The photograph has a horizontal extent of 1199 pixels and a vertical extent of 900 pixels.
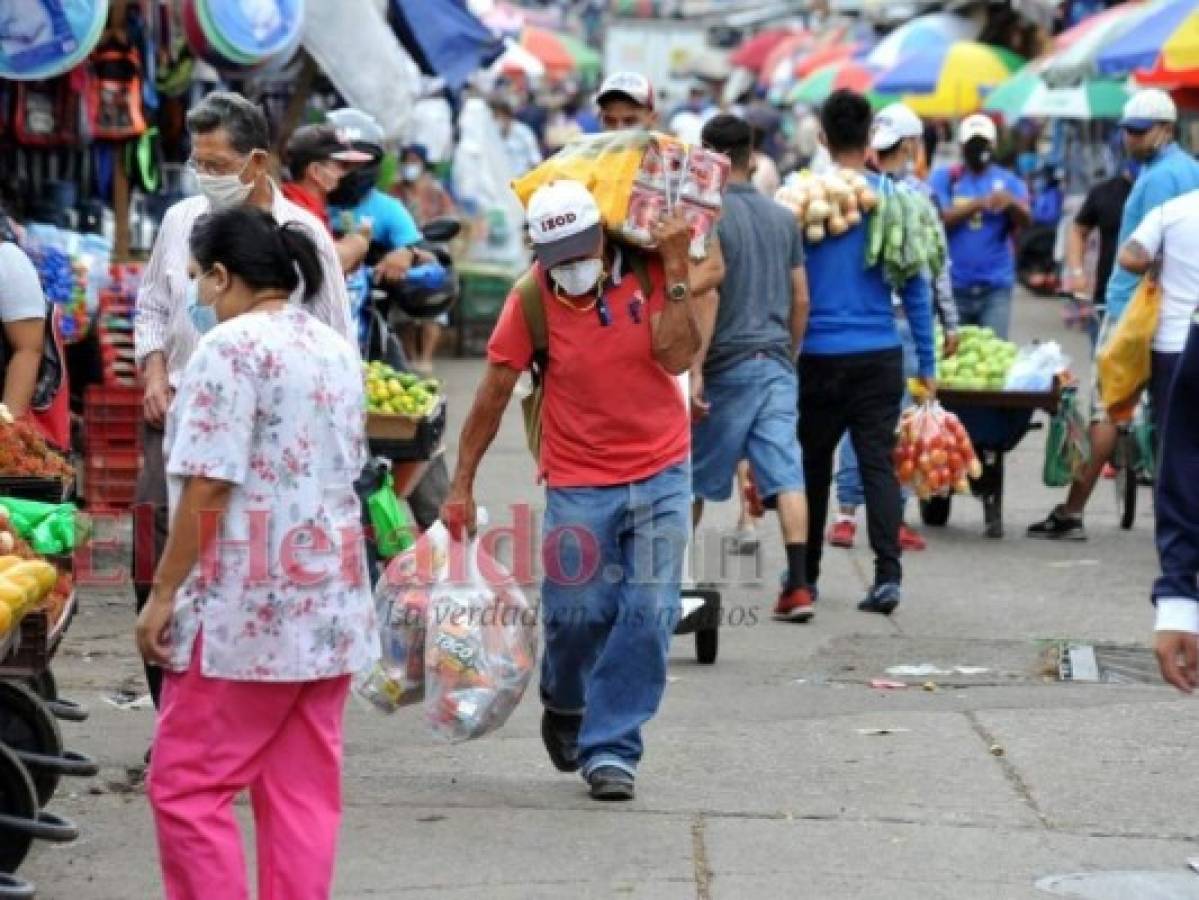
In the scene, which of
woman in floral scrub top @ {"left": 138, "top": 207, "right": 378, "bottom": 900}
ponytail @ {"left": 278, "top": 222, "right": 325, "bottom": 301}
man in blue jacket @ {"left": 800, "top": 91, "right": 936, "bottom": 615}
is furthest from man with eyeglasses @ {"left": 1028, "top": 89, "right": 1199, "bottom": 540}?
woman in floral scrub top @ {"left": 138, "top": 207, "right": 378, "bottom": 900}

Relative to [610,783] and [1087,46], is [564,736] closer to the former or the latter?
[610,783]

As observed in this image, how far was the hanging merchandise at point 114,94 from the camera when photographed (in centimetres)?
1257

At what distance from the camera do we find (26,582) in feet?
19.6

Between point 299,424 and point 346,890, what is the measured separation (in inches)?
59.8

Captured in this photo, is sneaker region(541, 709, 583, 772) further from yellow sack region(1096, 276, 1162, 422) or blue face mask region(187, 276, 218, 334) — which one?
yellow sack region(1096, 276, 1162, 422)

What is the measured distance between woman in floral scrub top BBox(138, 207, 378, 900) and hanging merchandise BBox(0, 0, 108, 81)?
5262 millimetres

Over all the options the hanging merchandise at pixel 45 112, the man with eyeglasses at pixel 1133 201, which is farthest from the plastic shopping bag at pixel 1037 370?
the hanging merchandise at pixel 45 112

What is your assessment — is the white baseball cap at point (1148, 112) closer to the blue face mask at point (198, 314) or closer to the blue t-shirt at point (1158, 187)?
the blue t-shirt at point (1158, 187)

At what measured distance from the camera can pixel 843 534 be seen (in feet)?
42.7

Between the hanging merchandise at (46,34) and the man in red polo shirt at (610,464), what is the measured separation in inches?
155

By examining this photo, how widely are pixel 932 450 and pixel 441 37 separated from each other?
465cm

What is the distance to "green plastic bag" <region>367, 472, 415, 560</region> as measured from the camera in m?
9.99

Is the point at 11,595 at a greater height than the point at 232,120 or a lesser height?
lesser

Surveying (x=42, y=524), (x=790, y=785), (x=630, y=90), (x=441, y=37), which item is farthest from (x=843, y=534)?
(x=42, y=524)
